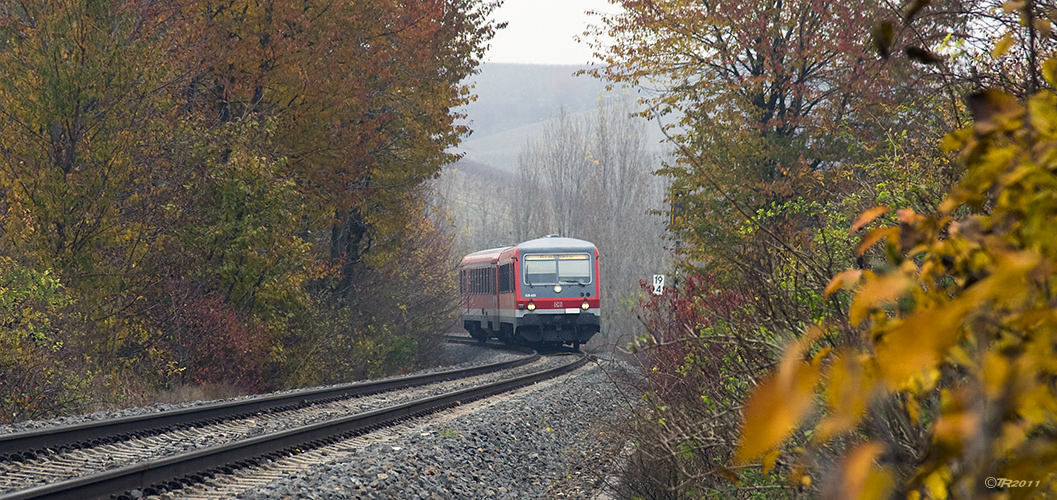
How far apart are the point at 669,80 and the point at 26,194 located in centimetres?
1398

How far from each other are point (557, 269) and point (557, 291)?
0.75 meters

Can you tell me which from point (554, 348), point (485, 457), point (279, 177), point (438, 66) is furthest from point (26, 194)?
point (554, 348)

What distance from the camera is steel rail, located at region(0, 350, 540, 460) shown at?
8.32 metres

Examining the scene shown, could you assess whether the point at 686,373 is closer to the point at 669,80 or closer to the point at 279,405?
the point at 279,405

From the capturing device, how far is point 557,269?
2808 cm

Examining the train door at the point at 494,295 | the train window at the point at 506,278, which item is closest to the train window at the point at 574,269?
the train window at the point at 506,278

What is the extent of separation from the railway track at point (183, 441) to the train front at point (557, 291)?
1247 centimetres

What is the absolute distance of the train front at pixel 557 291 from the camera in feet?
90.7

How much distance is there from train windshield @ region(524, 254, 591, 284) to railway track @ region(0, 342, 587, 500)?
41.8ft

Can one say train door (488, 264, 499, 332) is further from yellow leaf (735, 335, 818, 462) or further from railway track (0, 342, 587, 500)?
yellow leaf (735, 335, 818, 462)

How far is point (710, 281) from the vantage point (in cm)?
1041

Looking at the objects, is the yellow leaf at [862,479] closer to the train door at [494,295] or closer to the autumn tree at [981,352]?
the autumn tree at [981,352]

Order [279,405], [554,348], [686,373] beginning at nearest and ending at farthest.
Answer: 1. [686,373]
2. [279,405]
3. [554,348]

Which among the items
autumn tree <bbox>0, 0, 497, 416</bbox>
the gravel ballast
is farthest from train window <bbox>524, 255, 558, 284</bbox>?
the gravel ballast
